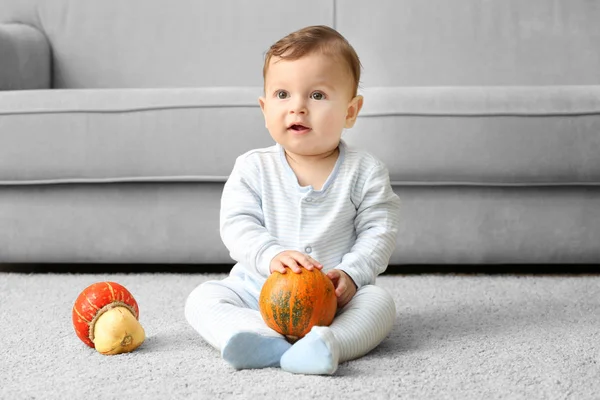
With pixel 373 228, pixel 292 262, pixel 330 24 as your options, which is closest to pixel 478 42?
pixel 330 24

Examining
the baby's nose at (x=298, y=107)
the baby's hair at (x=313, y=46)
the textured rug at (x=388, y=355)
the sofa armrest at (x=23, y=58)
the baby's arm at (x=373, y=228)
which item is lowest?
the textured rug at (x=388, y=355)

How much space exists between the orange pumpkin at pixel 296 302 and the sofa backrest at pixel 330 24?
59.3 inches

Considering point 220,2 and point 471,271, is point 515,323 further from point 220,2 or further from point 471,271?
point 220,2

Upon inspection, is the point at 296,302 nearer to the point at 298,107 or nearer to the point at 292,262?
the point at 292,262

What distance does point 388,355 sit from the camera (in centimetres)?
122

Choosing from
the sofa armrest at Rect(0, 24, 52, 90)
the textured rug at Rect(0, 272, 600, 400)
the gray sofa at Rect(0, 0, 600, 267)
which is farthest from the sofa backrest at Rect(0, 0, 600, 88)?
the textured rug at Rect(0, 272, 600, 400)

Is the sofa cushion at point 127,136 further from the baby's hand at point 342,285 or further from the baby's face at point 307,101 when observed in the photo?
the baby's hand at point 342,285

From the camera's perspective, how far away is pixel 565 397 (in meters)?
0.99

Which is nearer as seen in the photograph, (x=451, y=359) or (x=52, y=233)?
(x=451, y=359)

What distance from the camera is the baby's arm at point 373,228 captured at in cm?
132

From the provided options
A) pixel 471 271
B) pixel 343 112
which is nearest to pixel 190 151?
pixel 343 112

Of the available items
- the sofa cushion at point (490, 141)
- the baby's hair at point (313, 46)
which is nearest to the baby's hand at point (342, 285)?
the baby's hair at point (313, 46)

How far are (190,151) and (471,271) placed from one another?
81 centimetres

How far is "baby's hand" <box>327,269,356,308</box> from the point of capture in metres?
1.26
